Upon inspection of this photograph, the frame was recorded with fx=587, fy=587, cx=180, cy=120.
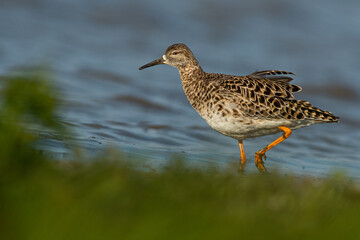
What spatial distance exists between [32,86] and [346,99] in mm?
11032

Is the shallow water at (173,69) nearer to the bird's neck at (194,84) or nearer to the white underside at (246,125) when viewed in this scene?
the white underside at (246,125)

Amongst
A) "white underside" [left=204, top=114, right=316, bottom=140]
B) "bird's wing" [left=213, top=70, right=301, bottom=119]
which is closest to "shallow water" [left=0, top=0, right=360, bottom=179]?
"white underside" [left=204, top=114, right=316, bottom=140]

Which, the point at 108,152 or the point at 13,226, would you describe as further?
the point at 108,152

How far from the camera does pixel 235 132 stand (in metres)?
8.01

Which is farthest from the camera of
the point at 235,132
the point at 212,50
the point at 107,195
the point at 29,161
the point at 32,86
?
the point at 212,50

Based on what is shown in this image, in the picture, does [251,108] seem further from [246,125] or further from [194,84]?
[194,84]

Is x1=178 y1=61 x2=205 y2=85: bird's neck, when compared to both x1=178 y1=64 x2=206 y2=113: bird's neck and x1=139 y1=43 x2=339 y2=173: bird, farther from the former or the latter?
x1=139 y1=43 x2=339 y2=173: bird

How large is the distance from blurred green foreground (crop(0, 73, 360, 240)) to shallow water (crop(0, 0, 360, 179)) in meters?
2.05

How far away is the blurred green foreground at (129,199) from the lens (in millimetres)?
3752

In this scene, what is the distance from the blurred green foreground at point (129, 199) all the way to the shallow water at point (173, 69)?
2053mm

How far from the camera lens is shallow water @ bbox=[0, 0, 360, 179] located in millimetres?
9883

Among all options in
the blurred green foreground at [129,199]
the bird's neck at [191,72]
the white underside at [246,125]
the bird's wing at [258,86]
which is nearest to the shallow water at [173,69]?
the white underside at [246,125]

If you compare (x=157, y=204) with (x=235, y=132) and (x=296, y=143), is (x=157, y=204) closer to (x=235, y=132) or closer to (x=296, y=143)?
(x=235, y=132)

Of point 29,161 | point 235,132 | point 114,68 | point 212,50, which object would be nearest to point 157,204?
point 29,161
